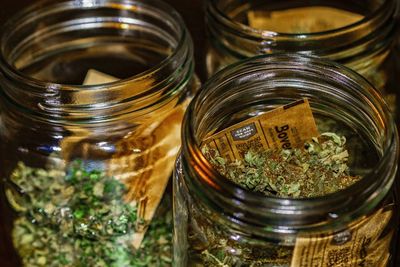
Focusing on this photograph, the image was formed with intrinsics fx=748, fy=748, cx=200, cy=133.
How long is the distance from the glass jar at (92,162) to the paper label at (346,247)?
226mm

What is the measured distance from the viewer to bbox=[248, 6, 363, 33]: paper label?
3.02 feet

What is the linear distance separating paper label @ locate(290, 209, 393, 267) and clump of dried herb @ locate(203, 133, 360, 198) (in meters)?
0.04

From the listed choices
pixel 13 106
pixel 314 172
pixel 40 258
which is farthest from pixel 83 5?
pixel 314 172

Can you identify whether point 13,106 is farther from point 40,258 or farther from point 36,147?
point 40,258

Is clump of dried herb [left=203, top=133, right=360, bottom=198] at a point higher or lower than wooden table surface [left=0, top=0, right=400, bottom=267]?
lower

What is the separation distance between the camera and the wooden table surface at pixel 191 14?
0.97 metres

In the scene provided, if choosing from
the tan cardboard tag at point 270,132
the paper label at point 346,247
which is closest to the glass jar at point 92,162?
the tan cardboard tag at point 270,132

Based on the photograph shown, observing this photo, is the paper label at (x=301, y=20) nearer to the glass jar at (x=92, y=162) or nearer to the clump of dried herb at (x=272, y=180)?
the glass jar at (x=92, y=162)

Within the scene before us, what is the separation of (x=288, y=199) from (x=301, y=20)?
452mm

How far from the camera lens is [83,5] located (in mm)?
925

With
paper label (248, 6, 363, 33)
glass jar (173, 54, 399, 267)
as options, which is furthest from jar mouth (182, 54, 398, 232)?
paper label (248, 6, 363, 33)

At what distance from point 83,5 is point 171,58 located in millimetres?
241

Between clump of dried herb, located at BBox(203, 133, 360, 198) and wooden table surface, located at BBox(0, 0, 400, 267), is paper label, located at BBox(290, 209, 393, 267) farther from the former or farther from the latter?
wooden table surface, located at BBox(0, 0, 400, 267)

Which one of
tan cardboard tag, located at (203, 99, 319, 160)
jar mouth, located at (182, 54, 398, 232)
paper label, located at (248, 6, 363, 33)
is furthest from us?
paper label, located at (248, 6, 363, 33)
